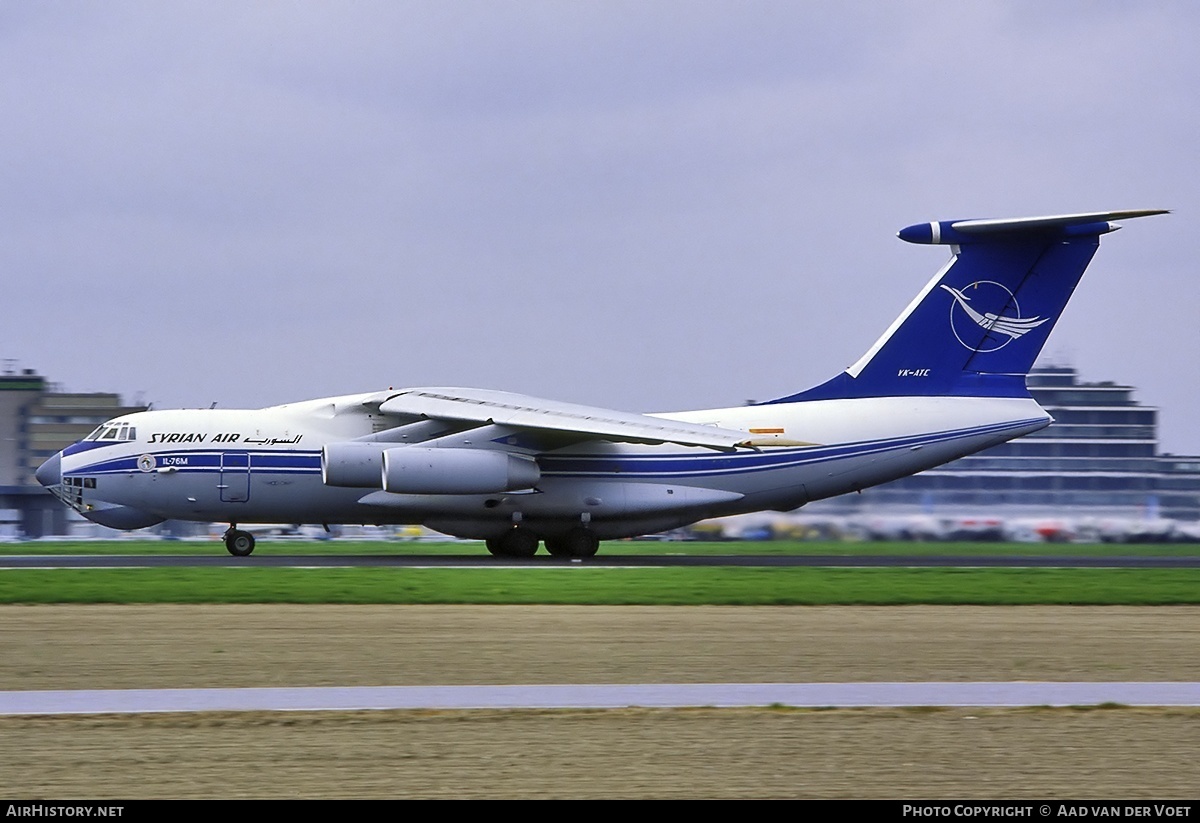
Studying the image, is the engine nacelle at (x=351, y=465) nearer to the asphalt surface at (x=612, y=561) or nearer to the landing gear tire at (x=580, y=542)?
the asphalt surface at (x=612, y=561)

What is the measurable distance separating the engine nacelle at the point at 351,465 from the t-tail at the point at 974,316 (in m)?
8.24

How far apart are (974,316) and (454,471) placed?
10.9 metres

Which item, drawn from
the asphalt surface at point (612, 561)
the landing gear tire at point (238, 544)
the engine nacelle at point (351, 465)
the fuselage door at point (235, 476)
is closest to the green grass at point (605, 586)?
the asphalt surface at point (612, 561)

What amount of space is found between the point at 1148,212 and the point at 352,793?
22.9 m

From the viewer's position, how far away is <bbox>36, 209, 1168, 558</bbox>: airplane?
27.3 meters

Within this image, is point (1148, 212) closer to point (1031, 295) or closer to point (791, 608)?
point (1031, 295)

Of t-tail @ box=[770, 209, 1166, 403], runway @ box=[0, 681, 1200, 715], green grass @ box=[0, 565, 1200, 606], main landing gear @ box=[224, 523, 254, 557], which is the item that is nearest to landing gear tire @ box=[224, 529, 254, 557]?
main landing gear @ box=[224, 523, 254, 557]

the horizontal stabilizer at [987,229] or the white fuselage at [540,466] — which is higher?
the horizontal stabilizer at [987,229]

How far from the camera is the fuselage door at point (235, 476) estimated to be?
27.6 metres

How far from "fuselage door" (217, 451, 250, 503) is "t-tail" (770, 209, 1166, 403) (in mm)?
10476

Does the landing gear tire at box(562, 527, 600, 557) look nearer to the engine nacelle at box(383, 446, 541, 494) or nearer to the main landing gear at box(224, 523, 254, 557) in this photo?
the engine nacelle at box(383, 446, 541, 494)

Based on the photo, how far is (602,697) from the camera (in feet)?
36.1
